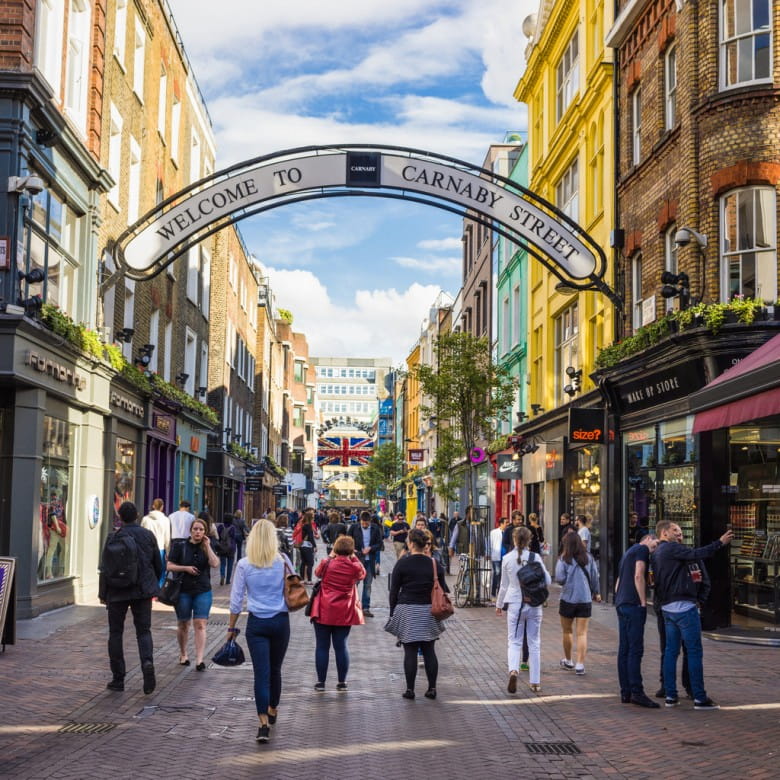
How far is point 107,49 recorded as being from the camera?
2214cm

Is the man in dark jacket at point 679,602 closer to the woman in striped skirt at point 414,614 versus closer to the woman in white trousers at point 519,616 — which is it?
the woman in white trousers at point 519,616

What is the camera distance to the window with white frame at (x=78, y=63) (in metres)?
19.8

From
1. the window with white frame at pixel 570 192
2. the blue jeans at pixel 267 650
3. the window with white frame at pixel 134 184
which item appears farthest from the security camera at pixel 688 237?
the window with white frame at pixel 134 184

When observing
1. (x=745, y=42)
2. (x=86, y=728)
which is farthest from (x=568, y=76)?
(x=86, y=728)

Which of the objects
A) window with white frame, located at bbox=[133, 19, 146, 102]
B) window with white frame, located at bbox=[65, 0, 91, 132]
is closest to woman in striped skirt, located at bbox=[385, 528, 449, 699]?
window with white frame, located at bbox=[65, 0, 91, 132]

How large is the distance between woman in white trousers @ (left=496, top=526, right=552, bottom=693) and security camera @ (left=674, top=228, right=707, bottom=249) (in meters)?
7.25

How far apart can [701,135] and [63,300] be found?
1120cm

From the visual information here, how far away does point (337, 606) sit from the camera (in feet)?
38.7

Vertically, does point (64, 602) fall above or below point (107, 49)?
below

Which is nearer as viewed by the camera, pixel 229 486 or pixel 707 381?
pixel 707 381

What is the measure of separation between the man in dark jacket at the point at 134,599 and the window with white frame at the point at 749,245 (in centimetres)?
1045

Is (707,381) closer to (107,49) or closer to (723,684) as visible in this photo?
(723,684)

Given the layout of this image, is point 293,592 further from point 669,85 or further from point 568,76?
point 568,76

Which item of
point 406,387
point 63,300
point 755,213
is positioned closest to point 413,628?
point 755,213
